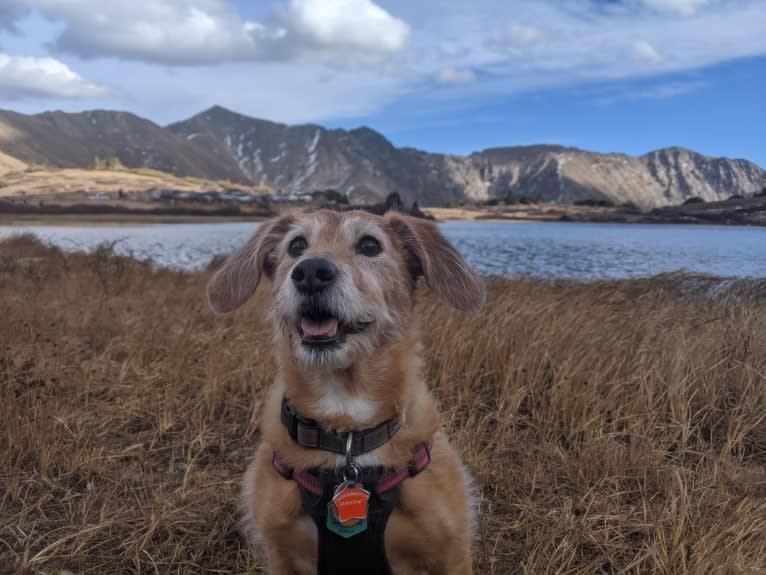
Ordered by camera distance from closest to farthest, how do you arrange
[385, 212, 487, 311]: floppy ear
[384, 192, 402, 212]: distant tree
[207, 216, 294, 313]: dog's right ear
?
[385, 212, 487, 311]: floppy ear
[207, 216, 294, 313]: dog's right ear
[384, 192, 402, 212]: distant tree

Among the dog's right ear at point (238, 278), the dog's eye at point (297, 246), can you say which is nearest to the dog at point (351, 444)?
the dog's eye at point (297, 246)

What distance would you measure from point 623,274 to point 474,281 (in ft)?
39.9

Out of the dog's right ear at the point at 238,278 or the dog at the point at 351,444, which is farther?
the dog's right ear at the point at 238,278

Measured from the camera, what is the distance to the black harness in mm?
2553

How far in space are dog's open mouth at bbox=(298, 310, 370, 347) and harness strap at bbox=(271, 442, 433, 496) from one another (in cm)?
61

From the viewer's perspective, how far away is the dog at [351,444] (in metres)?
2.60

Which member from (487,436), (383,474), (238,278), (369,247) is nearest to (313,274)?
(369,247)

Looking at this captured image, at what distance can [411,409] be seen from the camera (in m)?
2.91

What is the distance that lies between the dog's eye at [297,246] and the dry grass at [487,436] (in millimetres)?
1801

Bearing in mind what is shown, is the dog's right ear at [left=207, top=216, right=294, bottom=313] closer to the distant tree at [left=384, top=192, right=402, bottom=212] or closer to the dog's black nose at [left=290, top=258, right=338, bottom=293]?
the dog's black nose at [left=290, top=258, right=338, bottom=293]

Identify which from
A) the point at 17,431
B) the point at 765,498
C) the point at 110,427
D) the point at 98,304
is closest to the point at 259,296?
the point at 98,304

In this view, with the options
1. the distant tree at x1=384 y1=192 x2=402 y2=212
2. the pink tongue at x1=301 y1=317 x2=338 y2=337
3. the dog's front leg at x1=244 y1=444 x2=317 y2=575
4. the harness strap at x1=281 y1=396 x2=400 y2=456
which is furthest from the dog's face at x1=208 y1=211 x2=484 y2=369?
the dog's front leg at x1=244 y1=444 x2=317 y2=575

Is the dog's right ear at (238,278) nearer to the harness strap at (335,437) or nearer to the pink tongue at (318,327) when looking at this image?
the pink tongue at (318,327)

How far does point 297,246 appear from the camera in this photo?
11.0 feet
